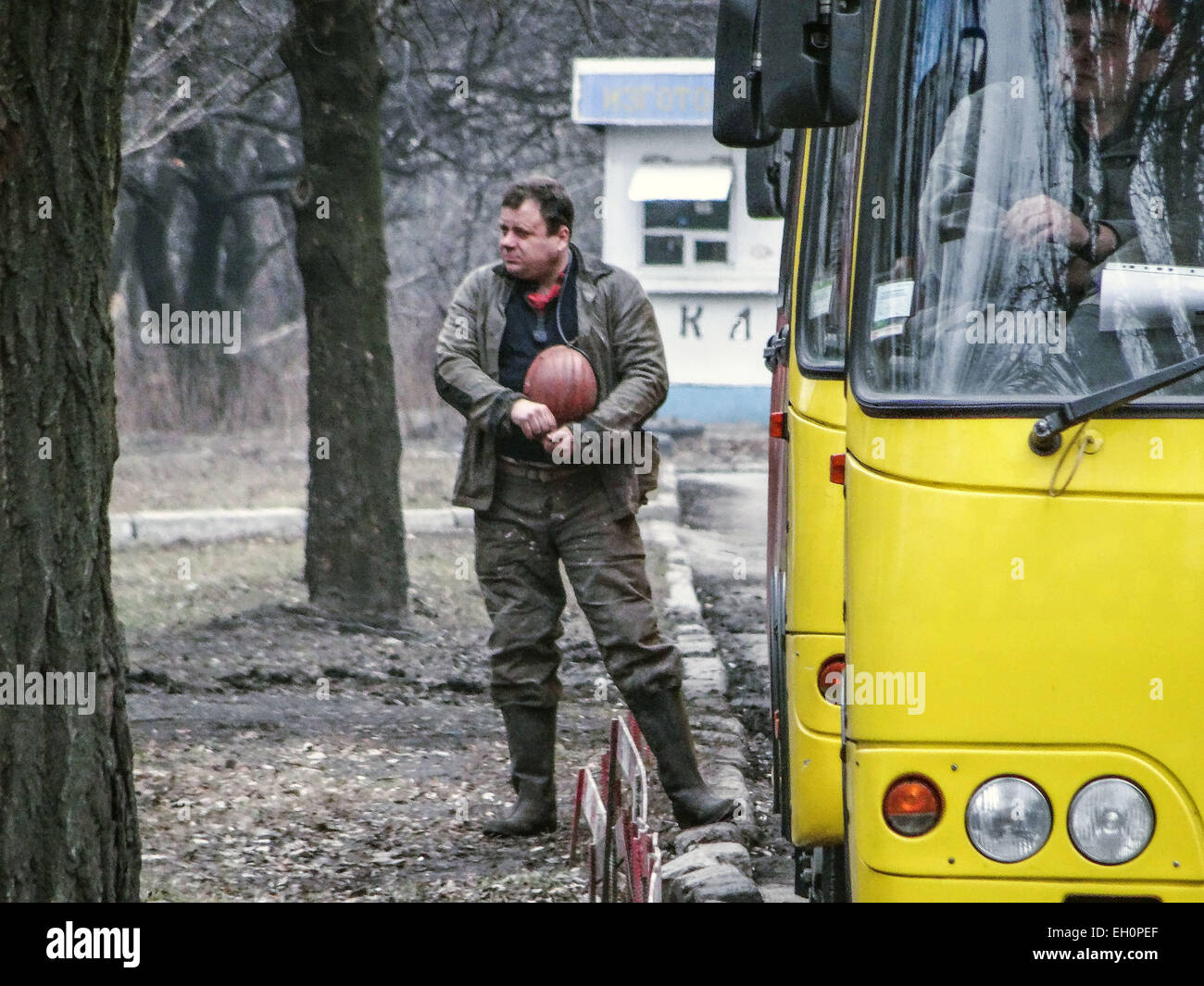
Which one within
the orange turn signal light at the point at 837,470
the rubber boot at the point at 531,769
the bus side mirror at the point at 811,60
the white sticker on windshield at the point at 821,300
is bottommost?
the rubber boot at the point at 531,769

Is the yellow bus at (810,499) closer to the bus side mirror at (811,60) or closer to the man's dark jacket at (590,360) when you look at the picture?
the man's dark jacket at (590,360)

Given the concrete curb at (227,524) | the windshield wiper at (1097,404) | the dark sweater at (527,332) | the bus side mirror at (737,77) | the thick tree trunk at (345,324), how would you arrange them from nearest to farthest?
the windshield wiper at (1097,404), the bus side mirror at (737,77), the dark sweater at (527,332), the thick tree trunk at (345,324), the concrete curb at (227,524)

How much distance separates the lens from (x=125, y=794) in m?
4.04

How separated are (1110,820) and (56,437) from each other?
2.30 meters

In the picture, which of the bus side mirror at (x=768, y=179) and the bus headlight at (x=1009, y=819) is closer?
the bus headlight at (x=1009, y=819)

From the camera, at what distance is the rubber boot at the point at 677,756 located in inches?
220

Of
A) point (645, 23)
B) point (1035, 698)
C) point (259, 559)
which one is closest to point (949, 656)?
point (1035, 698)

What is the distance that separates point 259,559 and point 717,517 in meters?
5.34

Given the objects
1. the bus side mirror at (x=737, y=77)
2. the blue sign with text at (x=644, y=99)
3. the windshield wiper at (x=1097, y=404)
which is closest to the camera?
the windshield wiper at (x=1097, y=404)

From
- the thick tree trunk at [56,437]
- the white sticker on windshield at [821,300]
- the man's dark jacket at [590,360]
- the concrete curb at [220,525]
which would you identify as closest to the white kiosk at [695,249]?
the concrete curb at [220,525]

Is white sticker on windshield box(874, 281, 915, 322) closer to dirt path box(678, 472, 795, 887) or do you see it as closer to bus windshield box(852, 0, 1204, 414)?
bus windshield box(852, 0, 1204, 414)

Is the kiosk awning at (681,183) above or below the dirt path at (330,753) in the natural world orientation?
above

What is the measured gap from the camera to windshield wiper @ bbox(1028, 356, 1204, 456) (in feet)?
9.98
